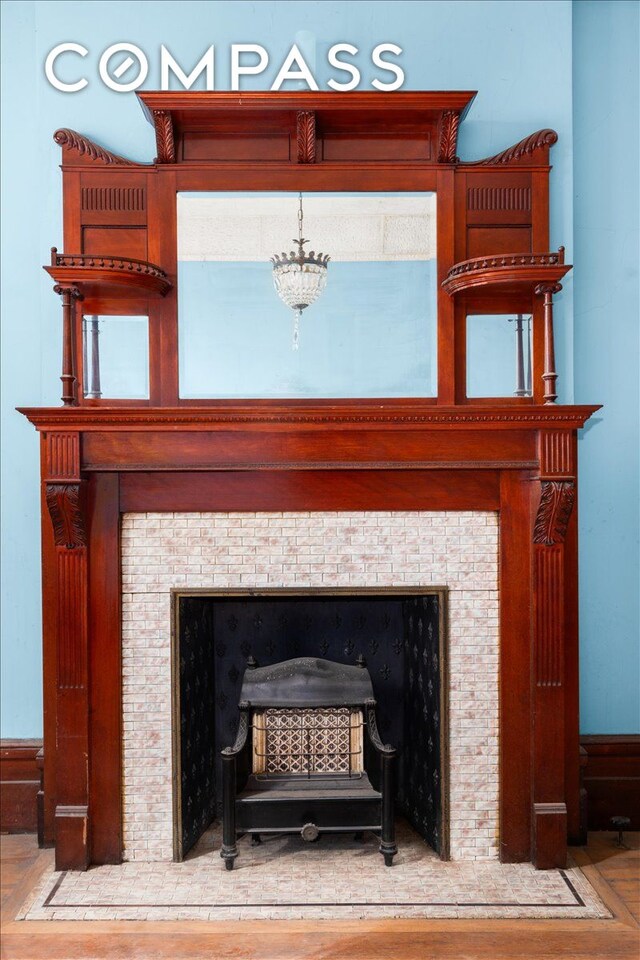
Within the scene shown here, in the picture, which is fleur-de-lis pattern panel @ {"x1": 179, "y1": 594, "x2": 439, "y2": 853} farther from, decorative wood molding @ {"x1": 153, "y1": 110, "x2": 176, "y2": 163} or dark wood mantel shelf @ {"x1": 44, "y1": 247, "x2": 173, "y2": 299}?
decorative wood molding @ {"x1": 153, "y1": 110, "x2": 176, "y2": 163}

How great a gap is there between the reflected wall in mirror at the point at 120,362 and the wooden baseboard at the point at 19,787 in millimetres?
1600

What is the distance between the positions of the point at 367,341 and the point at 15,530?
1.78 m

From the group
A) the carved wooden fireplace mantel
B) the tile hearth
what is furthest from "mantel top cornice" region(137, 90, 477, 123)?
the tile hearth

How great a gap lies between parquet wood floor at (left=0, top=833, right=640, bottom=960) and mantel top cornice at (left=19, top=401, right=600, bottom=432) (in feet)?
5.72

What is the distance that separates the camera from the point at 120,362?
3.11 m

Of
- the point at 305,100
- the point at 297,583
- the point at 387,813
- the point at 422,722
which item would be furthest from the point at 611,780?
the point at 305,100

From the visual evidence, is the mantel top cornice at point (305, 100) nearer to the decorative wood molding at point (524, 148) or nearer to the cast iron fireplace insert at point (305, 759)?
the decorative wood molding at point (524, 148)

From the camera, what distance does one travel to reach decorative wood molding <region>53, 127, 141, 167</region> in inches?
122

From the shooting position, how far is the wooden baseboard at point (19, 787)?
324cm

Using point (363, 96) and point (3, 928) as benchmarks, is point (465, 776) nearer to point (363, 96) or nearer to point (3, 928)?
point (3, 928)

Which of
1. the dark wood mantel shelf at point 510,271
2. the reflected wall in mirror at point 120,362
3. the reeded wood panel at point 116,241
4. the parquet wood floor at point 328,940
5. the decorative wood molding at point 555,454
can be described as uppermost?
the reeded wood panel at point 116,241

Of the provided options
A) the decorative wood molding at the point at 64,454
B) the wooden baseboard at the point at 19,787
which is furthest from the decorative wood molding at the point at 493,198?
the wooden baseboard at the point at 19,787

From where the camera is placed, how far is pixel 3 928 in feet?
8.32

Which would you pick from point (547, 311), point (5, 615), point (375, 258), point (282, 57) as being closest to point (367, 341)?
point (375, 258)
